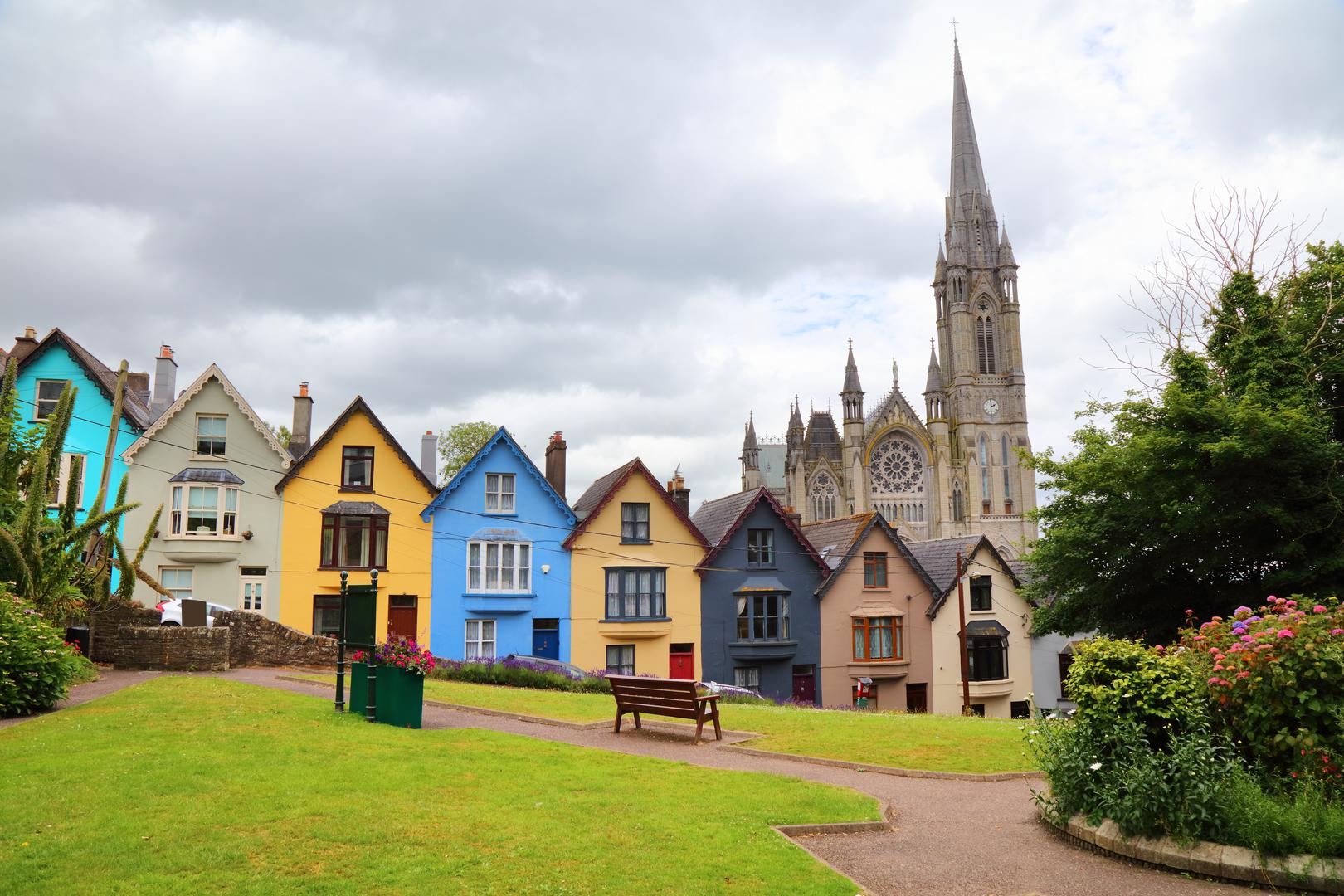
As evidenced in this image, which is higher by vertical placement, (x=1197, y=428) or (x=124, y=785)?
(x=1197, y=428)

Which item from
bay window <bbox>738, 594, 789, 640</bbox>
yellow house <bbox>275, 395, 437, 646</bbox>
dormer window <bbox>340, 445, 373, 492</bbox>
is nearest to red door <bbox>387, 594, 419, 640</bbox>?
yellow house <bbox>275, 395, 437, 646</bbox>

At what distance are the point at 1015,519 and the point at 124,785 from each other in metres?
105

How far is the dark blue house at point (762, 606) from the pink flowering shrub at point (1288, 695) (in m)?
29.3

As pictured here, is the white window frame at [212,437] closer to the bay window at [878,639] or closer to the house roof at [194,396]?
the house roof at [194,396]

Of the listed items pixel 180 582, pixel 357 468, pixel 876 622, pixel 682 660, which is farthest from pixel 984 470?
Answer: pixel 180 582

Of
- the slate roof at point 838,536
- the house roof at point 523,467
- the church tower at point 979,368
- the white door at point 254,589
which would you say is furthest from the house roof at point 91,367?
the church tower at point 979,368

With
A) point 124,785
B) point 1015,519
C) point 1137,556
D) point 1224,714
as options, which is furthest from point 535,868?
point 1015,519

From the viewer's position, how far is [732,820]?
9.52 metres

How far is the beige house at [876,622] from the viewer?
131ft

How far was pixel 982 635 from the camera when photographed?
41.9m

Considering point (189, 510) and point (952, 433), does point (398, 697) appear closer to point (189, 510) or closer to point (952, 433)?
point (189, 510)

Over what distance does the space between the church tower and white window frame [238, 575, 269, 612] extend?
7880 centimetres

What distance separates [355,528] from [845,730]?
2423 centimetres

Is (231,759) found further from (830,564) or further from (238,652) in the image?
(830,564)
